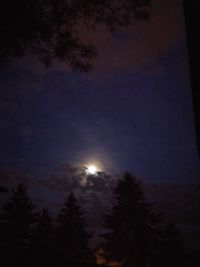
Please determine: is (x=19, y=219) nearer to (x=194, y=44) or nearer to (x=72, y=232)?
(x=72, y=232)

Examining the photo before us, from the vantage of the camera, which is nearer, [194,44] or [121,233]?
[194,44]

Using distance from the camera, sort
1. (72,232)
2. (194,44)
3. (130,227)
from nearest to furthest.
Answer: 1. (194,44)
2. (130,227)
3. (72,232)

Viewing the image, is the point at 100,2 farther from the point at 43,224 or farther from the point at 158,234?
the point at 43,224

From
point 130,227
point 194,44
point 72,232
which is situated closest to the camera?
point 194,44

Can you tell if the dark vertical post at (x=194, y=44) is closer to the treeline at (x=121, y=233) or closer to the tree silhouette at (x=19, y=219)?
the treeline at (x=121, y=233)

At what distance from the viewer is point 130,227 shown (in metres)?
30.5

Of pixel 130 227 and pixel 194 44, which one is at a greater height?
pixel 130 227

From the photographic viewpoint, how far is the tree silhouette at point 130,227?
28672 mm

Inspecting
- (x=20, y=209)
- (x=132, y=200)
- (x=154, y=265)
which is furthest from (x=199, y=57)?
(x=20, y=209)

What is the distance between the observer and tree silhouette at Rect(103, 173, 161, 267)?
94.1 ft

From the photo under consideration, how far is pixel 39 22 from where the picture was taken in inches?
287

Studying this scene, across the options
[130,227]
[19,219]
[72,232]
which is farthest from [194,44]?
[72,232]

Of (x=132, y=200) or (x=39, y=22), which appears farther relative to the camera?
(x=132, y=200)

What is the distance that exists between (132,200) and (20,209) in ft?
47.9
